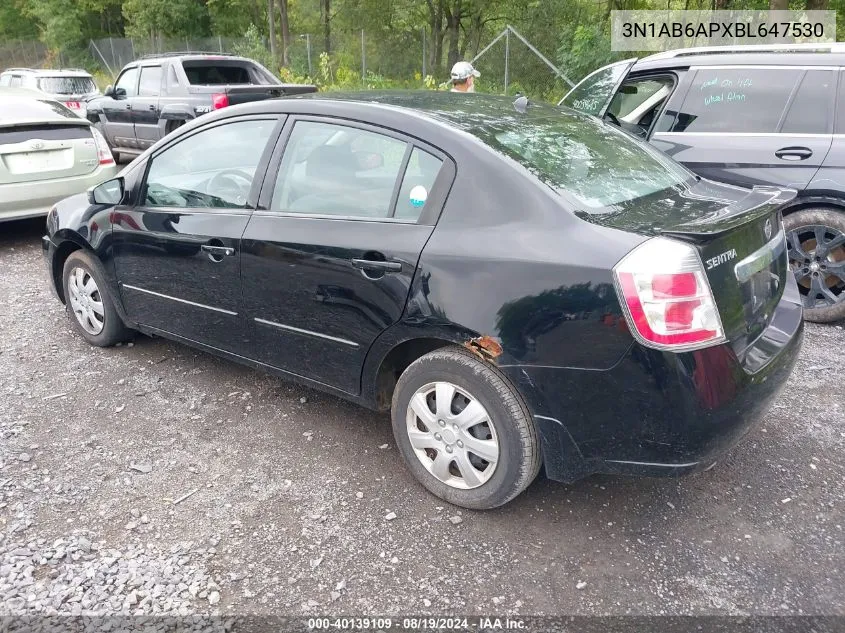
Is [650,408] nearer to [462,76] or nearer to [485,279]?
[485,279]

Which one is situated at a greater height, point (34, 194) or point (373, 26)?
point (373, 26)

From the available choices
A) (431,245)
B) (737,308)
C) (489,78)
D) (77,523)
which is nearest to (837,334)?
(737,308)

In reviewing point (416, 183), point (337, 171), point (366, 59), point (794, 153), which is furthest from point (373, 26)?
point (416, 183)

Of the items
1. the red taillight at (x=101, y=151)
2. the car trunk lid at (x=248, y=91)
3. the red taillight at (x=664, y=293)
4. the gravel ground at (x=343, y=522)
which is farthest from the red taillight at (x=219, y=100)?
the red taillight at (x=664, y=293)

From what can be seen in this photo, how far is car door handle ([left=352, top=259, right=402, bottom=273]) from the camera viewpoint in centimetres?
282

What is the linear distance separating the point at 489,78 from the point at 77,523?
16495mm

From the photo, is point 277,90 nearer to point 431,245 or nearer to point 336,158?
point 336,158

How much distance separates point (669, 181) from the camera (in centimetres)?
314

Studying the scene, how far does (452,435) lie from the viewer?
2855mm

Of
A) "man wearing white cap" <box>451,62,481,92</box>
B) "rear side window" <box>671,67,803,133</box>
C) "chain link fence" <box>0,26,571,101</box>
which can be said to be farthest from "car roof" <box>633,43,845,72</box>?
"chain link fence" <box>0,26,571,101</box>

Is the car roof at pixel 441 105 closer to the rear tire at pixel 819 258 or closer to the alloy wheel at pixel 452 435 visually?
the alloy wheel at pixel 452 435

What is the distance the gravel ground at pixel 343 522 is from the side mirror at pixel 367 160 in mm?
1367

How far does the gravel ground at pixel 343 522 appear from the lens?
97.3 inches

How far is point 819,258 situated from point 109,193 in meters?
4.74
